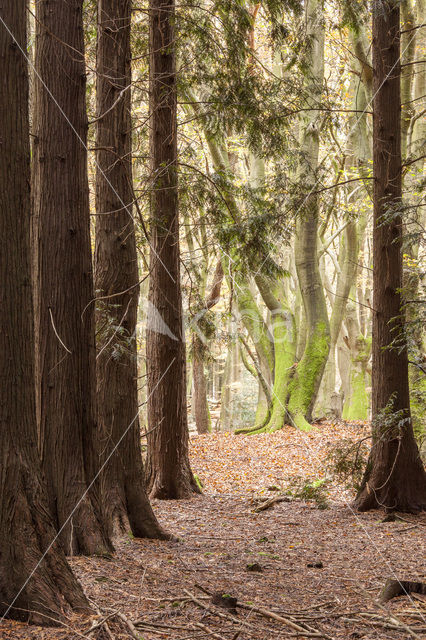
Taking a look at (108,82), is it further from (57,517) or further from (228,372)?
(228,372)

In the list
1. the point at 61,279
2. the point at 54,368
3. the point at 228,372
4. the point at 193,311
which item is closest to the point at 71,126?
the point at 61,279

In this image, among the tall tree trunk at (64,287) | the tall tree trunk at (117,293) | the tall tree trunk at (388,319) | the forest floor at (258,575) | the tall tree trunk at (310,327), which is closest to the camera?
the forest floor at (258,575)

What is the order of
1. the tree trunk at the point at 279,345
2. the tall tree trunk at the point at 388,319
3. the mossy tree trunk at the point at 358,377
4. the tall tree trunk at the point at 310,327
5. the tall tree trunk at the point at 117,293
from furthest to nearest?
1. the mossy tree trunk at the point at 358,377
2. the tree trunk at the point at 279,345
3. the tall tree trunk at the point at 310,327
4. the tall tree trunk at the point at 388,319
5. the tall tree trunk at the point at 117,293

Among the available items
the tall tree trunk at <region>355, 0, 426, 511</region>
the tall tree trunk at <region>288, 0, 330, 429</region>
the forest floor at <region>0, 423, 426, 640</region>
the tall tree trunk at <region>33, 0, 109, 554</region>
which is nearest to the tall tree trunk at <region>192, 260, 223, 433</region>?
the tall tree trunk at <region>288, 0, 330, 429</region>

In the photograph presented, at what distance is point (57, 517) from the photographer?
481cm

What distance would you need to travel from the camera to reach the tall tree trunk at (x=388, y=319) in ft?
25.3

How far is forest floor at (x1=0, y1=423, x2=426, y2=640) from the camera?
3.55m

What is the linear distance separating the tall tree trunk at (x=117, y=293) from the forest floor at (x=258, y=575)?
0.53 meters

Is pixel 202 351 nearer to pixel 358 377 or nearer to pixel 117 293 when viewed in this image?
pixel 117 293

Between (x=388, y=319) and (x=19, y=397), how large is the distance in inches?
213

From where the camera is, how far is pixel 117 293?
Result: 608 cm

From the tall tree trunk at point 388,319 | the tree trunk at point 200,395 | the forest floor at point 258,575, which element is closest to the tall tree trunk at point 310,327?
the tree trunk at point 200,395

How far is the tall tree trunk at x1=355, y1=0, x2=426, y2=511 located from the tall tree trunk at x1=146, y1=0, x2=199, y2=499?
2587 millimetres

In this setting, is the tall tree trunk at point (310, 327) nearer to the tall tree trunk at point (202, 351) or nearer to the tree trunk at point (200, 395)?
the tall tree trunk at point (202, 351)
